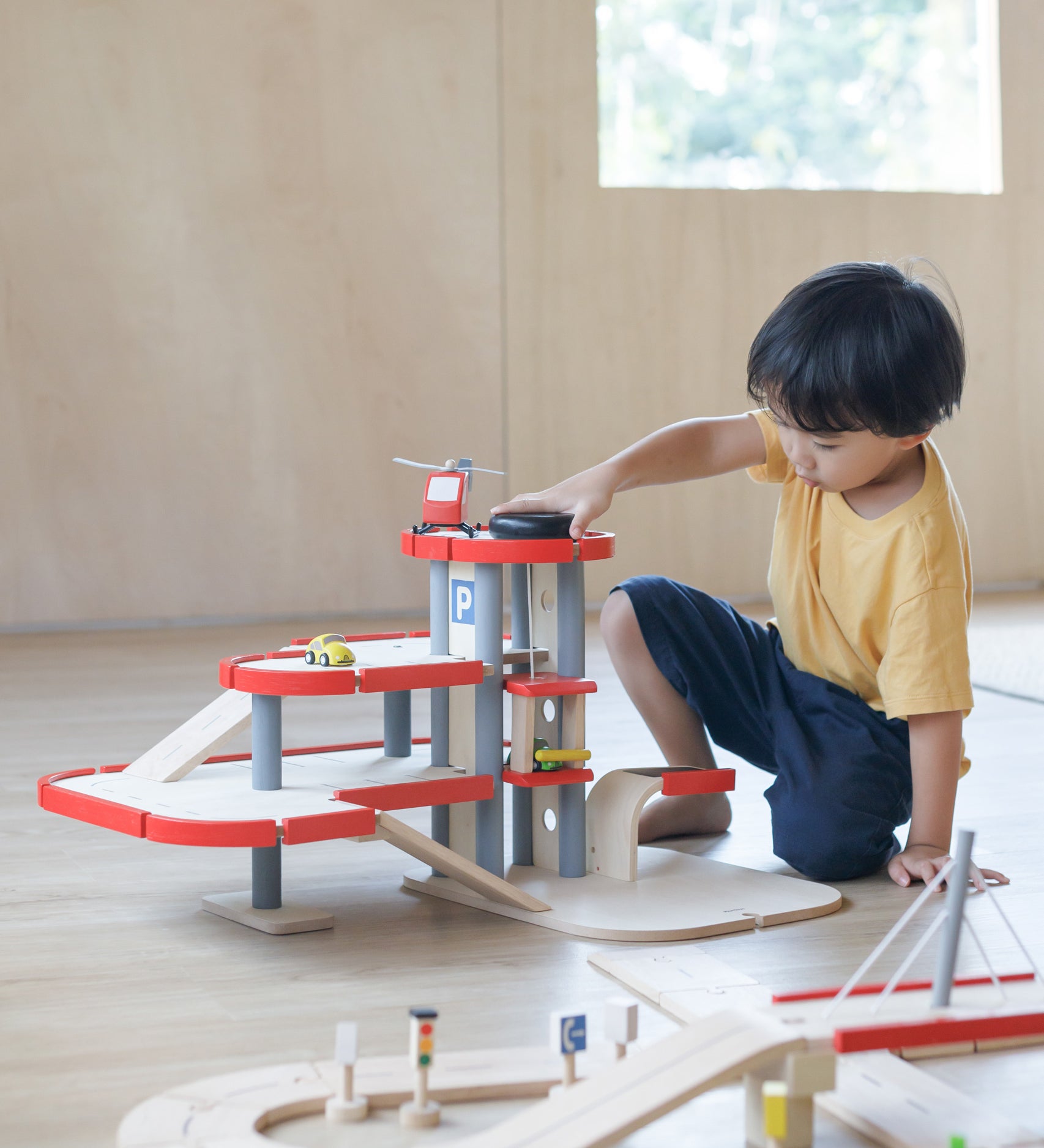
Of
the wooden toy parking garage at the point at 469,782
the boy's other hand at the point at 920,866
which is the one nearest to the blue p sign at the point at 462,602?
the wooden toy parking garage at the point at 469,782

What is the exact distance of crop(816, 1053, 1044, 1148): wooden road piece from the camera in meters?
0.63

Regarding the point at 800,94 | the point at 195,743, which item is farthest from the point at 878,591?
the point at 800,94

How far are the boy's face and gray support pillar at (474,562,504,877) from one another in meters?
0.24

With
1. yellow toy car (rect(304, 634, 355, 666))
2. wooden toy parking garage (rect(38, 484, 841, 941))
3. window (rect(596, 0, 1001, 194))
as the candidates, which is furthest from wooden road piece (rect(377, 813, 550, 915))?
window (rect(596, 0, 1001, 194))

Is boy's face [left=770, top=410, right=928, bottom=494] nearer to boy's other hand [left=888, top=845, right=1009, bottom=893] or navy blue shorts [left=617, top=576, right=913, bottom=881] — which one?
navy blue shorts [left=617, top=576, right=913, bottom=881]

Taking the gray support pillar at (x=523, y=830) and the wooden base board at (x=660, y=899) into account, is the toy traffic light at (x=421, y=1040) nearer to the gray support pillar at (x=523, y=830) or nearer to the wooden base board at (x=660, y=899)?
the wooden base board at (x=660, y=899)

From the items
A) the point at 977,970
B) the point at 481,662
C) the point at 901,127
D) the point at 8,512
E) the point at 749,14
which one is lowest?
the point at 977,970

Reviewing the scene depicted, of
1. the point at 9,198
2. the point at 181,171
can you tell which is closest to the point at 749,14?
the point at 181,171

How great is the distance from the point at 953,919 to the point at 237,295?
89.1 inches

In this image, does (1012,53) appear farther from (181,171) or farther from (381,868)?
(381,868)

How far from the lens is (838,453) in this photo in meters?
1.05

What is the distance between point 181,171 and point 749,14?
120 cm

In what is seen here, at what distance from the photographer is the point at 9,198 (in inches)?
101

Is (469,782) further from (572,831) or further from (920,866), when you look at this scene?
(920,866)
